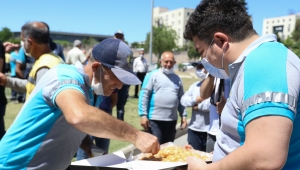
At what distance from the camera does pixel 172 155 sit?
2.31 meters

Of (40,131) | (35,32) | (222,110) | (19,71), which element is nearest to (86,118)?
(40,131)

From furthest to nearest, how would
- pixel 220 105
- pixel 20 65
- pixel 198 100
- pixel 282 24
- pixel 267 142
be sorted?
pixel 282 24, pixel 20 65, pixel 198 100, pixel 220 105, pixel 267 142

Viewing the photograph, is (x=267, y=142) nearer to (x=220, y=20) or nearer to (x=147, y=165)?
(x=220, y=20)

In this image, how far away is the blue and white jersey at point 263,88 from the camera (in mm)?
1048

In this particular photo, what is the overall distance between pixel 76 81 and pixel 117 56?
0.36m

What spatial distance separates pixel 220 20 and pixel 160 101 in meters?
3.45

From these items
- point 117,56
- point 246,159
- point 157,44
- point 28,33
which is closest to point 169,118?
point 28,33

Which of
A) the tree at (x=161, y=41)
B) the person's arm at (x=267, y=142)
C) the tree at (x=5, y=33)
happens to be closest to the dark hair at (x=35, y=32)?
the person's arm at (x=267, y=142)

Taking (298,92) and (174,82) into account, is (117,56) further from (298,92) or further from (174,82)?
(174,82)

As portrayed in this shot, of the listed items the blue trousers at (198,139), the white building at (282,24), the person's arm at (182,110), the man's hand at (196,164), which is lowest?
the blue trousers at (198,139)

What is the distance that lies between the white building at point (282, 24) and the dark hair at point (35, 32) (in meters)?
93.5

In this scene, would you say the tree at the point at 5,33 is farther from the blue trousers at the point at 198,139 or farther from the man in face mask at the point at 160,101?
the blue trousers at the point at 198,139

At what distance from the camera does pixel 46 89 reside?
1.66 metres

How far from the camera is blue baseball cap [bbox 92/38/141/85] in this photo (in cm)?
191
